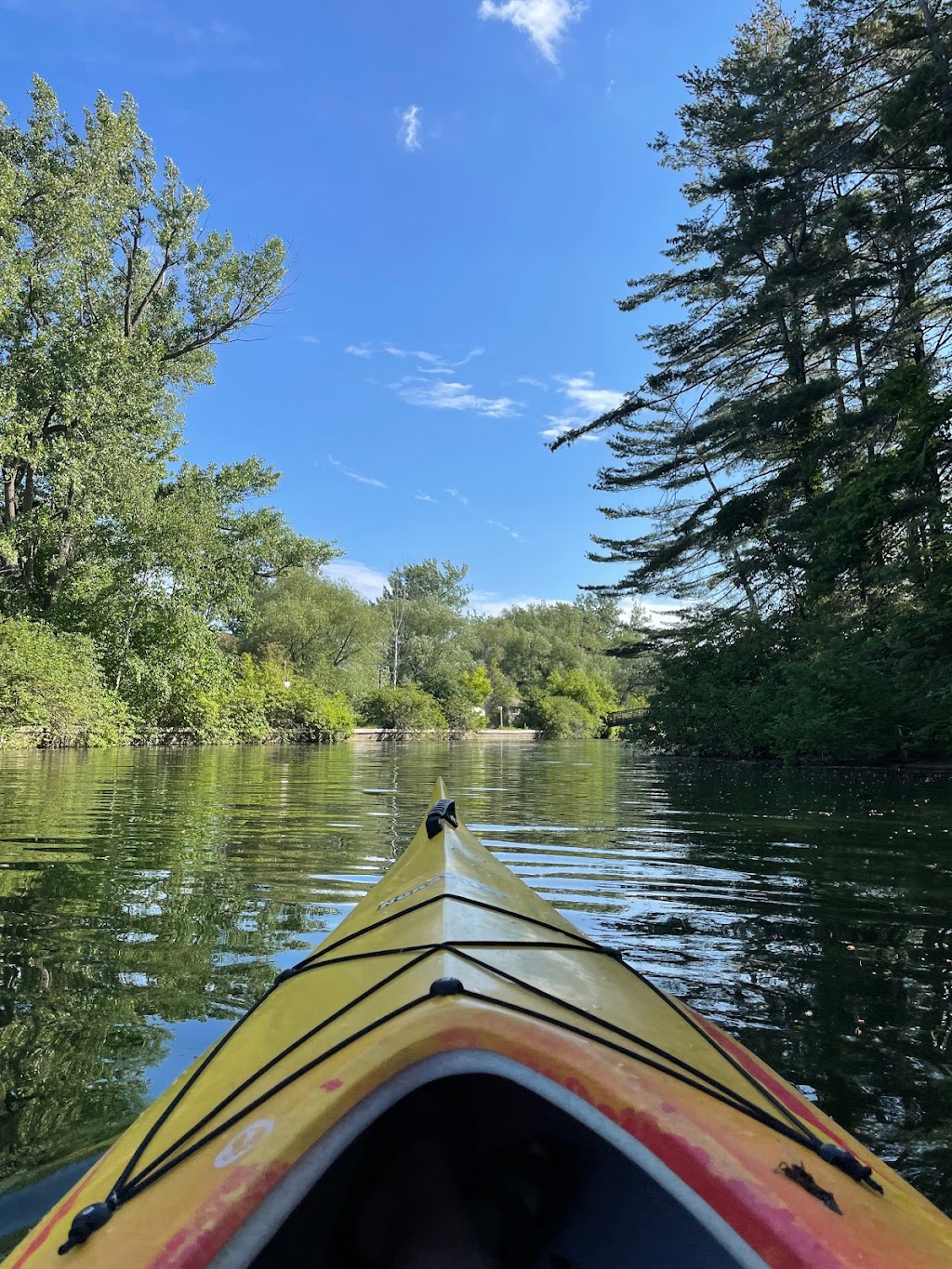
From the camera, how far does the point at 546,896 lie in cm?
482

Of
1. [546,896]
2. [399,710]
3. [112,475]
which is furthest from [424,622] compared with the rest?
[546,896]

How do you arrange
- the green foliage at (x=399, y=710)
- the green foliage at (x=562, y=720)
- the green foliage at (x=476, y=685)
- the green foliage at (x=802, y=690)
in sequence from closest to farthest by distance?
the green foliage at (x=802, y=690) < the green foliage at (x=399, y=710) < the green foliage at (x=476, y=685) < the green foliage at (x=562, y=720)

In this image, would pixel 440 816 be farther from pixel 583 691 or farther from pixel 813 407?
pixel 583 691

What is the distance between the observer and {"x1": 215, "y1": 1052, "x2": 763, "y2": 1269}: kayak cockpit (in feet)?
5.49

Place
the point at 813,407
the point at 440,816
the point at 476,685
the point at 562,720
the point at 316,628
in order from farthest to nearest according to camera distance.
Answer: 1. the point at 476,685
2. the point at 562,720
3. the point at 316,628
4. the point at 813,407
5. the point at 440,816

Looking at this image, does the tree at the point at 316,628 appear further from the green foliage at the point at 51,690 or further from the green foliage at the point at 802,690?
the green foliage at the point at 802,690

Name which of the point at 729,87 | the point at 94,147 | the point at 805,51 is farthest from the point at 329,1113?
the point at 94,147

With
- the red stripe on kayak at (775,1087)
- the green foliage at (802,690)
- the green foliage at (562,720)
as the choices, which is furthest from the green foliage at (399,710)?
the red stripe on kayak at (775,1087)

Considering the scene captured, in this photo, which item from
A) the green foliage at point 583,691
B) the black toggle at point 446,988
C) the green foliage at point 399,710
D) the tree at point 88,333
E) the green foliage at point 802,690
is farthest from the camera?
the green foliage at point 583,691

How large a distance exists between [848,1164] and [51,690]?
867 inches

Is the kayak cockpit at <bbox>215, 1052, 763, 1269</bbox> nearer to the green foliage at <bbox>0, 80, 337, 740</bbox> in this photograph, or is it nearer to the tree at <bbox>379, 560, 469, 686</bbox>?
the green foliage at <bbox>0, 80, 337, 740</bbox>

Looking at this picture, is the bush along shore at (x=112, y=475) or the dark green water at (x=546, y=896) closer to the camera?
the dark green water at (x=546, y=896)

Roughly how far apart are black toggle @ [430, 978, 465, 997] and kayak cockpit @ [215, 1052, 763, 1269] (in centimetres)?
29

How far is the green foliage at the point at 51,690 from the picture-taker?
1912 cm
